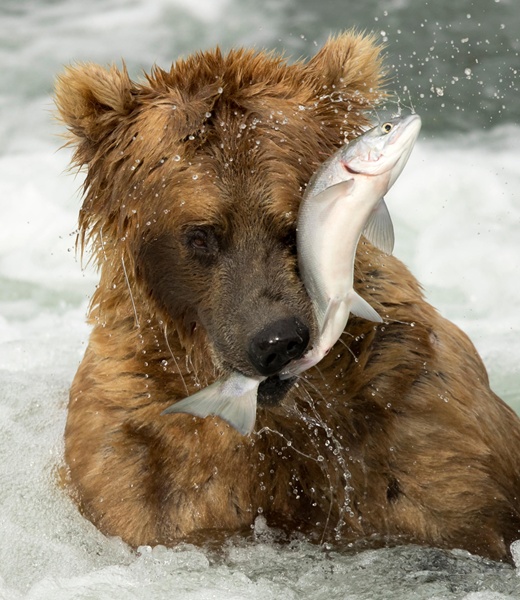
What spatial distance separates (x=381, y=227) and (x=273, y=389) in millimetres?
705

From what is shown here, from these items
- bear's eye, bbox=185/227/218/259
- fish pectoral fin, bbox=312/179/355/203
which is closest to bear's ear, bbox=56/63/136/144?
bear's eye, bbox=185/227/218/259

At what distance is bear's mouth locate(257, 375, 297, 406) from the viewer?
180 inches

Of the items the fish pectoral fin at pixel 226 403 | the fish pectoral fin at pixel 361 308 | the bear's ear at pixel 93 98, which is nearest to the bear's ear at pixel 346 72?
the bear's ear at pixel 93 98

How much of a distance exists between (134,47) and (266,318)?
30.2ft

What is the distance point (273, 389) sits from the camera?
459 centimetres

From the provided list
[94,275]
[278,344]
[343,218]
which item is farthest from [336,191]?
[94,275]

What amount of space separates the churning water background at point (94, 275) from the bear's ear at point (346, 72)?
A: 3.62 feet

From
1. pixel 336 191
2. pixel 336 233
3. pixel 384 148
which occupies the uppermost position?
pixel 384 148

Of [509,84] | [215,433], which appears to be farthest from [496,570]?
[509,84]

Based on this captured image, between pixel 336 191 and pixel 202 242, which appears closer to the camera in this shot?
pixel 336 191

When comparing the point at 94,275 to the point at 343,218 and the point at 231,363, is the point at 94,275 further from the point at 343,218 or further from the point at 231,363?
the point at 343,218

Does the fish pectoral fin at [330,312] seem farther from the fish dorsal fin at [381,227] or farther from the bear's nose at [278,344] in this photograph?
the fish dorsal fin at [381,227]

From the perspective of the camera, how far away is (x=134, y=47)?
13148 mm

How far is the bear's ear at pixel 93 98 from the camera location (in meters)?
4.86
